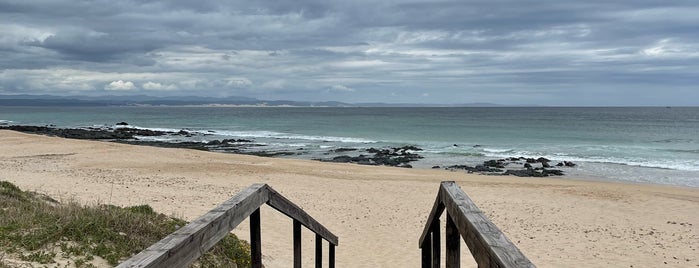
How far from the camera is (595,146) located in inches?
1608

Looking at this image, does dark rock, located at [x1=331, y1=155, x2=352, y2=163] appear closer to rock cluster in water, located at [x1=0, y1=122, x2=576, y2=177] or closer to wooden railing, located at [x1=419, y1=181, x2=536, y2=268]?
rock cluster in water, located at [x1=0, y1=122, x2=576, y2=177]

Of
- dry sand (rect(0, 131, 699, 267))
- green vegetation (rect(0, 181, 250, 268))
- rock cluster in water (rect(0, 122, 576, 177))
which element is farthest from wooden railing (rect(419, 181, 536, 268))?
rock cluster in water (rect(0, 122, 576, 177))

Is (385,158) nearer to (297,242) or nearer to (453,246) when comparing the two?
(297,242)

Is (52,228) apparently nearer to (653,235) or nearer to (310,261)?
(310,261)

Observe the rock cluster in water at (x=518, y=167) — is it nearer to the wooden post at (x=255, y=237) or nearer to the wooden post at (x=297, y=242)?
the wooden post at (x=297, y=242)

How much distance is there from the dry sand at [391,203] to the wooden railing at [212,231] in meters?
4.49

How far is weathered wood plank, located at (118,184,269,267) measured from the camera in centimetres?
199

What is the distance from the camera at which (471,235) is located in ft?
7.75

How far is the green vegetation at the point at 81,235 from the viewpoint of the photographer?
191 inches

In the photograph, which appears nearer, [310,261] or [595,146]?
[310,261]

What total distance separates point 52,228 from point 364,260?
18.0ft

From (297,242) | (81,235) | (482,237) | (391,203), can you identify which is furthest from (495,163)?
(482,237)

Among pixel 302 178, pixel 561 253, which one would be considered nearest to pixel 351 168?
pixel 302 178

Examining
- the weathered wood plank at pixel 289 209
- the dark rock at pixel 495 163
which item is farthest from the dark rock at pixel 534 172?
the weathered wood plank at pixel 289 209
